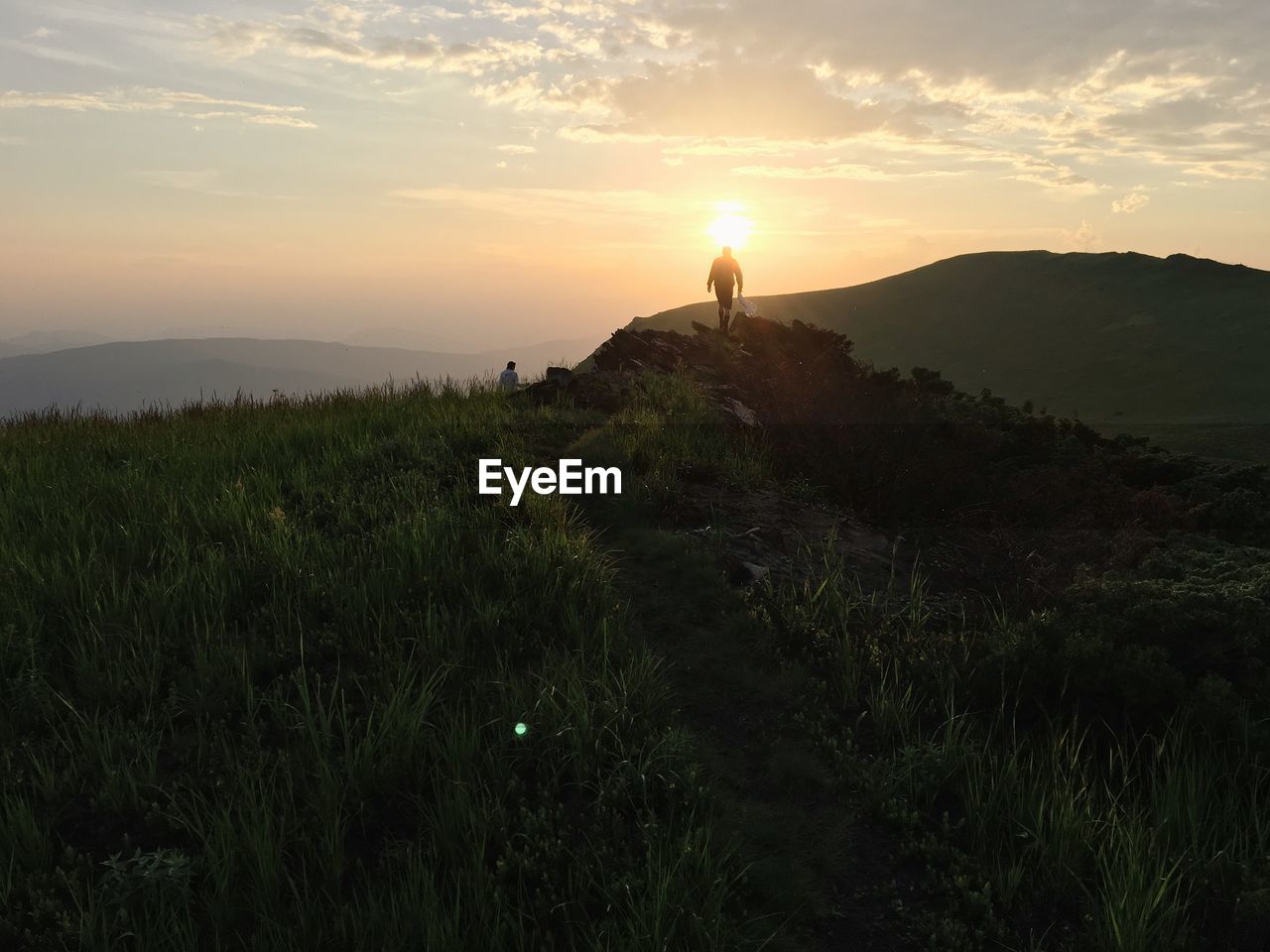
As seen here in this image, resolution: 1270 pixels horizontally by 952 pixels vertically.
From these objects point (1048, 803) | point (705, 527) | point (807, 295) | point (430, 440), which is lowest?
point (1048, 803)

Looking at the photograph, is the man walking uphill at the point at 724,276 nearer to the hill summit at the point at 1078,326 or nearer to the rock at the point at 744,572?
the hill summit at the point at 1078,326

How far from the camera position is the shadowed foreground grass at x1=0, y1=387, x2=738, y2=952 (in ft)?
11.1

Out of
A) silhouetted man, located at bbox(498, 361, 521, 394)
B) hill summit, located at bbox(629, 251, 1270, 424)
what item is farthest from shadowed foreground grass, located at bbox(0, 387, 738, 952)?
hill summit, located at bbox(629, 251, 1270, 424)

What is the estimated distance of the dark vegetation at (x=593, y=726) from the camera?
11.4 ft

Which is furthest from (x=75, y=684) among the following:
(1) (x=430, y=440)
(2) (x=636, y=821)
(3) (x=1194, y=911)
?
(3) (x=1194, y=911)

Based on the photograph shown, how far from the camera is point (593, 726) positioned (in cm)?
448

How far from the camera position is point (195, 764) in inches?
164

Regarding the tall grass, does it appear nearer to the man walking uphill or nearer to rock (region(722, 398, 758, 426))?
rock (region(722, 398, 758, 426))

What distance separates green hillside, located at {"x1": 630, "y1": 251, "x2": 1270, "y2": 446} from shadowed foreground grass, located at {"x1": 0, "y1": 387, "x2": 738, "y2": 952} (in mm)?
19655

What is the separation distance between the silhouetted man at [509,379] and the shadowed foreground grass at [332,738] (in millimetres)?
8344

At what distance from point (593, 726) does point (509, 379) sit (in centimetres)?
1239

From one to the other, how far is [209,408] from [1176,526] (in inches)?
571

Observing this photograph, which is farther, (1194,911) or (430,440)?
(430,440)

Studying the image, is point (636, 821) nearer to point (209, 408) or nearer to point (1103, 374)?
point (209, 408)
